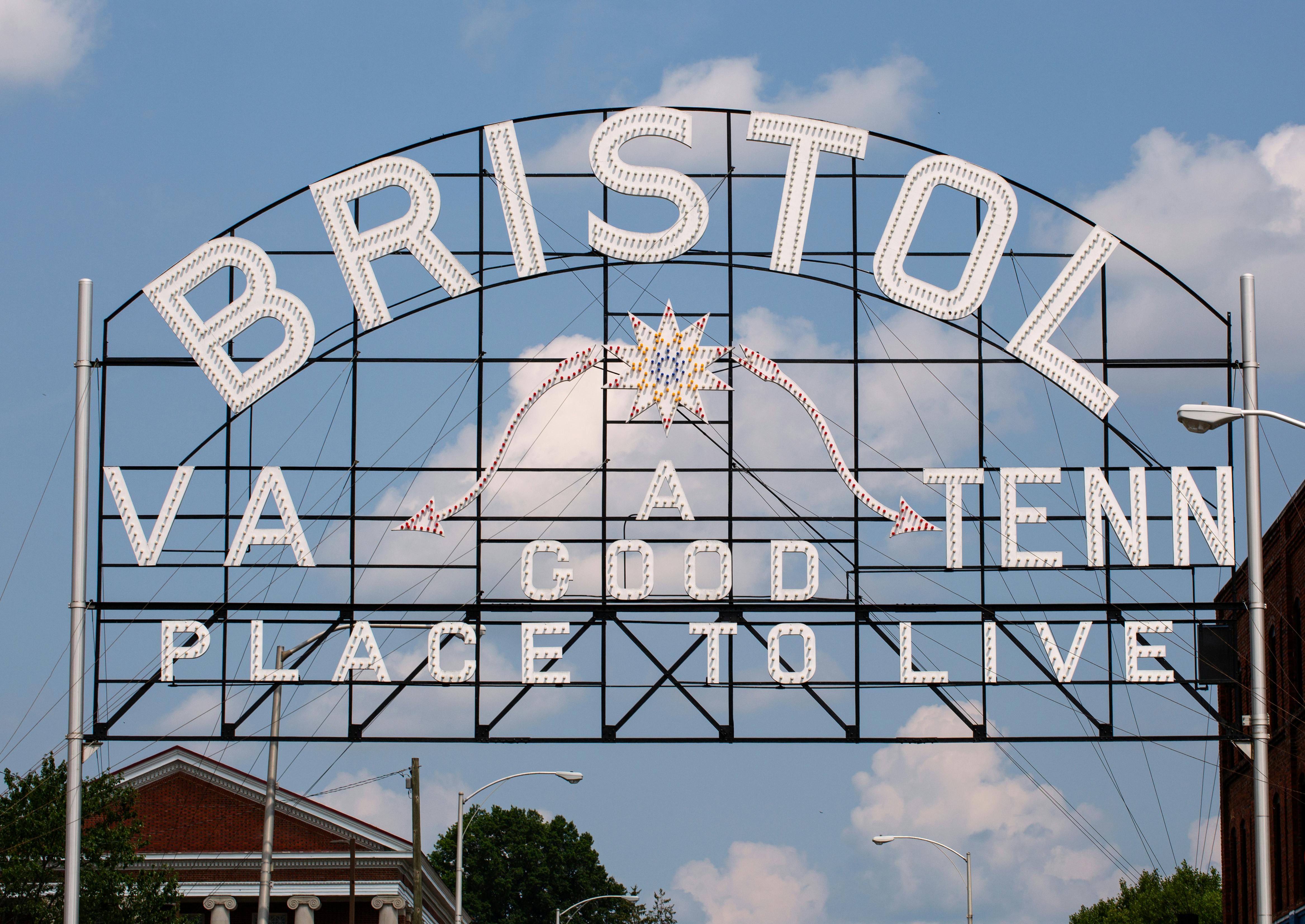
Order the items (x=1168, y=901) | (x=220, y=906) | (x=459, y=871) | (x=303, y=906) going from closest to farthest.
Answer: (x=459, y=871) < (x=220, y=906) < (x=303, y=906) < (x=1168, y=901)

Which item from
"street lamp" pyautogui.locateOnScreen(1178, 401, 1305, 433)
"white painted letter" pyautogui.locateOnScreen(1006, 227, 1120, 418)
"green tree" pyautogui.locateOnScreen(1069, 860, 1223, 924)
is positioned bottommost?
"green tree" pyautogui.locateOnScreen(1069, 860, 1223, 924)

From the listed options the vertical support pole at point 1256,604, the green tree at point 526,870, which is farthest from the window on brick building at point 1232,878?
the green tree at point 526,870

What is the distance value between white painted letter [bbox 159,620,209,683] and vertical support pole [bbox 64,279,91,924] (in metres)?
1.24

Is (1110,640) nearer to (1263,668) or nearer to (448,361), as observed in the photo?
(1263,668)

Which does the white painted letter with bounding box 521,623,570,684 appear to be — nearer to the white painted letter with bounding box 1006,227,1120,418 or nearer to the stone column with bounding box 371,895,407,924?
the white painted letter with bounding box 1006,227,1120,418

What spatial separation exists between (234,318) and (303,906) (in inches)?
1029

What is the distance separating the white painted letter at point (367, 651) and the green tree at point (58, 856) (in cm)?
937

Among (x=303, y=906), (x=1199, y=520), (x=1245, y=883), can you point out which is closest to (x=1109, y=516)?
(x=1199, y=520)

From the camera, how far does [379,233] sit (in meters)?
27.9

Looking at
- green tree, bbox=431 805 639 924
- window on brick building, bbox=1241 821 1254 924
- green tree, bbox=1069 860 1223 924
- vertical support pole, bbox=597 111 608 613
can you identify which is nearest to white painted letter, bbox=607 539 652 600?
vertical support pole, bbox=597 111 608 613

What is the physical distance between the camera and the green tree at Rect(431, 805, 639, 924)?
96.9 metres

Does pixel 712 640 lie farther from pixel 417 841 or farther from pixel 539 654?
pixel 417 841

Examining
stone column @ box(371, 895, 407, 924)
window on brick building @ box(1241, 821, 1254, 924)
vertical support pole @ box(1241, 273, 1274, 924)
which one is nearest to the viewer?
vertical support pole @ box(1241, 273, 1274, 924)

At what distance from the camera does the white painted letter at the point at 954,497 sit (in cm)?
2695
